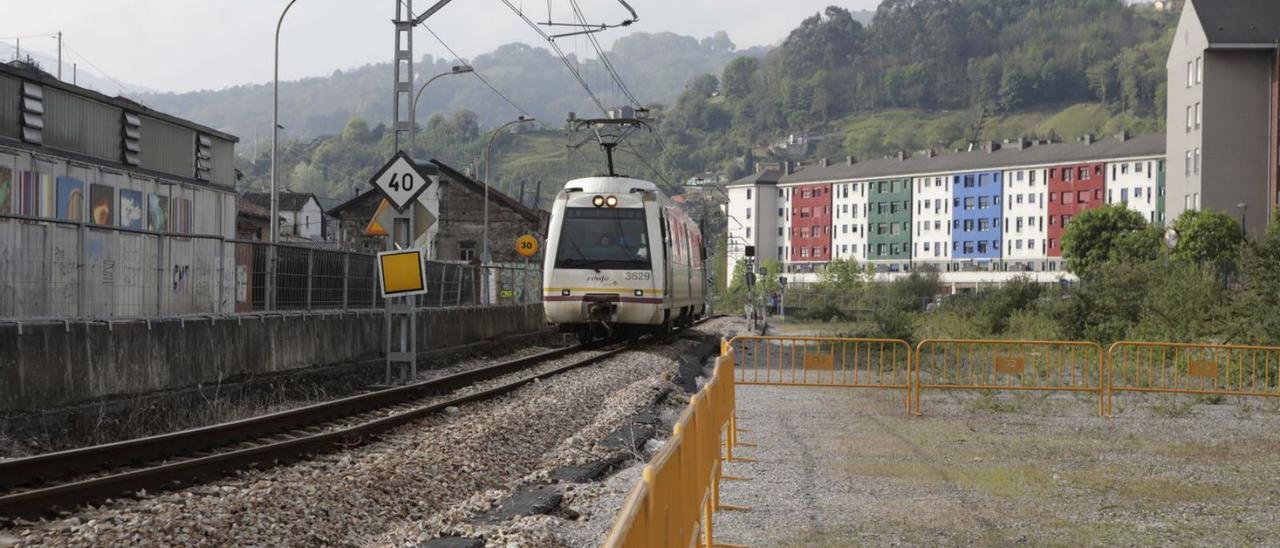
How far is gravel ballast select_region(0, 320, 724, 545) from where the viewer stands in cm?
765

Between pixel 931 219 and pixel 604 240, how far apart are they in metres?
129

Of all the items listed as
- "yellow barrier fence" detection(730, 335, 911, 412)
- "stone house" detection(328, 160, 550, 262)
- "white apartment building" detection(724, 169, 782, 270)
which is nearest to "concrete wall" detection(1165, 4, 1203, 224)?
"stone house" detection(328, 160, 550, 262)

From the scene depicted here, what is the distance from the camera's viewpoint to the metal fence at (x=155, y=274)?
1362 centimetres

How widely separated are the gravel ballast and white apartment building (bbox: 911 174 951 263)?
453ft

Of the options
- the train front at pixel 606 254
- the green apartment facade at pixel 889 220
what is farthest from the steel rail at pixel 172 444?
the green apartment facade at pixel 889 220

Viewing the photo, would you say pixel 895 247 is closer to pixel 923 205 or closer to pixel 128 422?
pixel 923 205

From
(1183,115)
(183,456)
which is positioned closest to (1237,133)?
(1183,115)

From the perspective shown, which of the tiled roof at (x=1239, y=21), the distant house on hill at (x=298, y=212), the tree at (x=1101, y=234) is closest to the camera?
the tiled roof at (x=1239, y=21)

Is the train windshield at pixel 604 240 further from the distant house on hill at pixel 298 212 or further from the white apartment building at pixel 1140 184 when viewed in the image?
the white apartment building at pixel 1140 184

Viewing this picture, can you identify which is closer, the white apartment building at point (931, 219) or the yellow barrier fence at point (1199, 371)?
the yellow barrier fence at point (1199, 371)

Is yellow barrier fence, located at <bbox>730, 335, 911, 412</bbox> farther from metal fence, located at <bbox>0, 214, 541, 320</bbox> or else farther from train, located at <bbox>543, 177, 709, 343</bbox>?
metal fence, located at <bbox>0, 214, 541, 320</bbox>

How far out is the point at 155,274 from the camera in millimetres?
16328

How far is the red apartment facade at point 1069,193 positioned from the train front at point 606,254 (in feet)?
379

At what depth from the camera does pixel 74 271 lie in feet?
46.9
